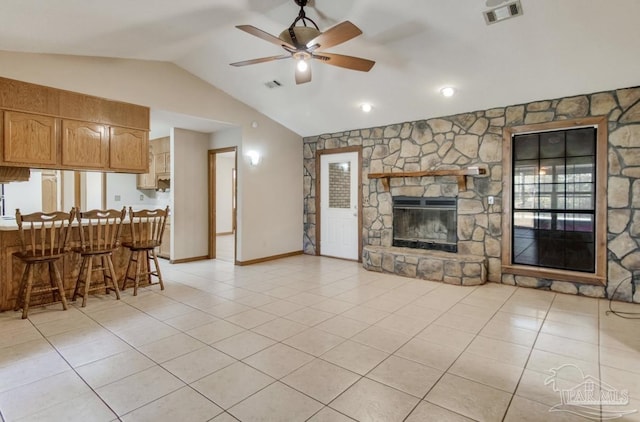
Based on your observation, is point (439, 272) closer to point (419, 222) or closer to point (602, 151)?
point (419, 222)

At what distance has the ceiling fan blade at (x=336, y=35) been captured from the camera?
274cm

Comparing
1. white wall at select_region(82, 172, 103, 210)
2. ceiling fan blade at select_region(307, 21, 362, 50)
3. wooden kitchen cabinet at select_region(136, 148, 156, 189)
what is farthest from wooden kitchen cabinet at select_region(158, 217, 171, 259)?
ceiling fan blade at select_region(307, 21, 362, 50)

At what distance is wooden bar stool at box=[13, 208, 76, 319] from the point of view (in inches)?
136

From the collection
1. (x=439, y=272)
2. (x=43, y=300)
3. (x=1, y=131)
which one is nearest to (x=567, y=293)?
(x=439, y=272)

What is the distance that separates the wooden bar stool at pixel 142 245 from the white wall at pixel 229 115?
4.71ft

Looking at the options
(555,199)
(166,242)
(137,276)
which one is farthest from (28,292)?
(555,199)

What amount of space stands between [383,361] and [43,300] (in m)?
3.91

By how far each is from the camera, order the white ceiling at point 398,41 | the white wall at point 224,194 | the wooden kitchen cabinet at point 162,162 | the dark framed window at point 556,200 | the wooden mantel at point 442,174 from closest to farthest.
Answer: the white ceiling at point 398,41
the dark framed window at point 556,200
the wooden mantel at point 442,174
the wooden kitchen cabinet at point 162,162
the white wall at point 224,194

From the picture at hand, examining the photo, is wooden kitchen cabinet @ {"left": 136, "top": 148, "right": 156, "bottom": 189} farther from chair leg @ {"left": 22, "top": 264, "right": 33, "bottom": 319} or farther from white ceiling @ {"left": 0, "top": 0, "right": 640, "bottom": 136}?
chair leg @ {"left": 22, "top": 264, "right": 33, "bottom": 319}

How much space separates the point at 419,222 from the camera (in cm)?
576

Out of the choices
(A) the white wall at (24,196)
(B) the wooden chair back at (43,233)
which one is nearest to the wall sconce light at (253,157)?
(B) the wooden chair back at (43,233)

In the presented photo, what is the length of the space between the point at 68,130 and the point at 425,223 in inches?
208

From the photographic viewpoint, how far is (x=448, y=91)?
14.8 feet

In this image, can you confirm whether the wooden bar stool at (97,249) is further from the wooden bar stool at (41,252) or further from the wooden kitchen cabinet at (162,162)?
the wooden kitchen cabinet at (162,162)
